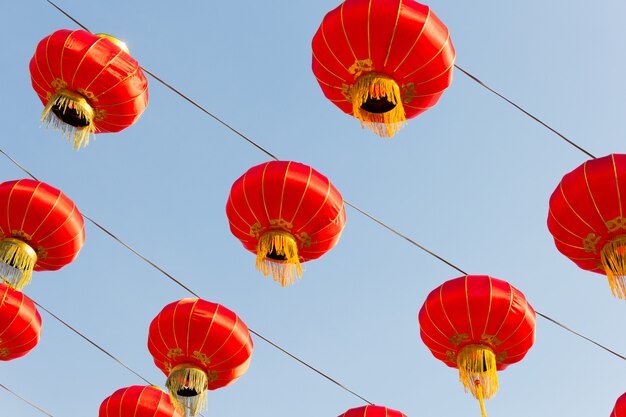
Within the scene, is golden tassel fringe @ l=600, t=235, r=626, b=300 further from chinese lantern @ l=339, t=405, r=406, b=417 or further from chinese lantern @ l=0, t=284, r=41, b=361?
chinese lantern @ l=0, t=284, r=41, b=361

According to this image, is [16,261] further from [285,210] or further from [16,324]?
[285,210]

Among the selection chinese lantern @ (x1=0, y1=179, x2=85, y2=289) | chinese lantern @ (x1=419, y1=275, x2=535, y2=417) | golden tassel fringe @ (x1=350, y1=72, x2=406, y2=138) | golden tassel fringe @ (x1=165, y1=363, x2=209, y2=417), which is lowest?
golden tassel fringe @ (x1=165, y1=363, x2=209, y2=417)

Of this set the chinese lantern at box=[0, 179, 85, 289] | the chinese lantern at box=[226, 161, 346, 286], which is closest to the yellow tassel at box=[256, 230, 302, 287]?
the chinese lantern at box=[226, 161, 346, 286]

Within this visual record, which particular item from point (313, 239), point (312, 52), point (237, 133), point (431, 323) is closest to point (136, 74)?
point (237, 133)

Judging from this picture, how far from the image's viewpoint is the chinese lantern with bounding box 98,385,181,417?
7.53 m

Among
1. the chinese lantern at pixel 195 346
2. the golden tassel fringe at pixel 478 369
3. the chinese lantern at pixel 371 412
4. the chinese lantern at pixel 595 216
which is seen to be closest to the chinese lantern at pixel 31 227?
the chinese lantern at pixel 195 346

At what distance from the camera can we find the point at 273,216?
6.37m

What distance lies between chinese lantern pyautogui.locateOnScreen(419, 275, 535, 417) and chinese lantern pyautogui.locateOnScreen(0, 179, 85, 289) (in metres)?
2.84

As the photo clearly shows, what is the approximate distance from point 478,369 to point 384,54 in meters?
2.40

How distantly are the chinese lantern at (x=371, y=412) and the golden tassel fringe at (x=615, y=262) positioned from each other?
2.05 meters

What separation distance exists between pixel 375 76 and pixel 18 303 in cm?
359

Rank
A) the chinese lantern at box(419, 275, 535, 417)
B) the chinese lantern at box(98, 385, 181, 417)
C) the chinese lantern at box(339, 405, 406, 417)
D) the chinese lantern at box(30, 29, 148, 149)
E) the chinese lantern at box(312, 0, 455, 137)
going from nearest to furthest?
the chinese lantern at box(312, 0, 455, 137), the chinese lantern at box(30, 29, 148, 149), the chinese lantern at box(419, 275, 535, 417), the chinese lantern at box(339, 405, 406, 417), the chinese lantern at box(98, 385, 181, 417)

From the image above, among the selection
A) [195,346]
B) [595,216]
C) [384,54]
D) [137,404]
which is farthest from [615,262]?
[137,404]

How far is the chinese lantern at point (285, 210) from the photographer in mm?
6309
